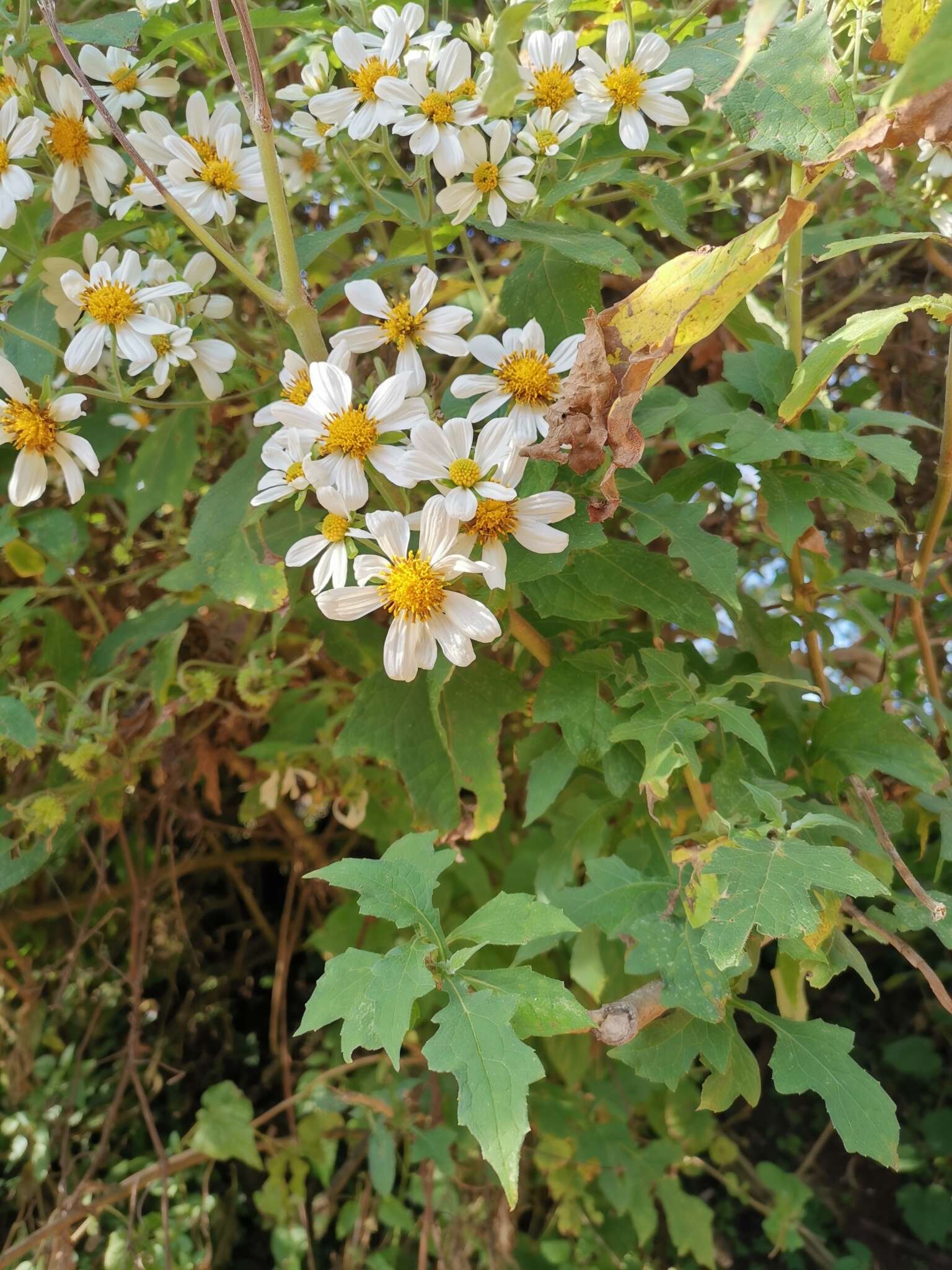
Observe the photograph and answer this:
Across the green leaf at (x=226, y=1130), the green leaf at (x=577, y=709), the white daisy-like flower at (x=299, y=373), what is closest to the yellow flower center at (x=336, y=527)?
the white daisy-like flower at (x=299, y=373)

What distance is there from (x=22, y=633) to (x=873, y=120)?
1044mm

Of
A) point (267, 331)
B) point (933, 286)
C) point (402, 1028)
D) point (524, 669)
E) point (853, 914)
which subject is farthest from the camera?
point (933, 286)

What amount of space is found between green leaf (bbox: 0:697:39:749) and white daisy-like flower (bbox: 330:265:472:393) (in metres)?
0.45

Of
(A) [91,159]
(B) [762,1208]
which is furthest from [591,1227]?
(A) [91,159]

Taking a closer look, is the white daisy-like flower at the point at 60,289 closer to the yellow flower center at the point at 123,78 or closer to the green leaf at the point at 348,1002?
the yellow flower center at the point at 123,78

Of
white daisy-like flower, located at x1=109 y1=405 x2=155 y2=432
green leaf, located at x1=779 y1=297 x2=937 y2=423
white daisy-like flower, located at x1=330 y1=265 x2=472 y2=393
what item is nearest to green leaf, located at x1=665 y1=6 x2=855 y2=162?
green leaf, located at x1=779 y1=297 x2=937 y2=423

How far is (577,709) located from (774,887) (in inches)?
10.1

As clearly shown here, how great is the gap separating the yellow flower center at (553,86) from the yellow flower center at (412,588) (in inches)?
16.7

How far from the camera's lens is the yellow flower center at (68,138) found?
925 millimetres

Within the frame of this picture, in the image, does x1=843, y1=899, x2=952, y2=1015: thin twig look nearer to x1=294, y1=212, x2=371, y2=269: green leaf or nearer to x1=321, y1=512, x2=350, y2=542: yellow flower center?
x1=321, y1=512, x2=350, y2=542: yellow flower center

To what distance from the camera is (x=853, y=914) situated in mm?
797

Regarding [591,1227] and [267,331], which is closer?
[267,331]

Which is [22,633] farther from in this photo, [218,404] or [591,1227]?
[591,1227]

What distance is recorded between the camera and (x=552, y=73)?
0.85 m
